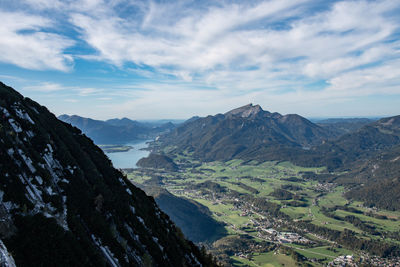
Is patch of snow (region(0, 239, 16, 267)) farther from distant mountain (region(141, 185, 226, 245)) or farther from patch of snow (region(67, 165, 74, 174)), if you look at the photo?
distant mountain (region(141, 185, 226, 245))

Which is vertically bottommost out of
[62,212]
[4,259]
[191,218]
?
[191,218]

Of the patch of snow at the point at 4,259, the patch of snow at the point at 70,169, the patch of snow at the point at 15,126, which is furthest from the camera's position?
the patch of snow at the point at 70,169

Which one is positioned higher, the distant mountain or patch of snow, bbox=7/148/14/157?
patch of snow, bbox=7/148/14/157

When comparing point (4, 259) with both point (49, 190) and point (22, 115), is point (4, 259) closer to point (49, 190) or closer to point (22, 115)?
point (49, 190)

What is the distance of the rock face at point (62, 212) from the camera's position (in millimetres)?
14594

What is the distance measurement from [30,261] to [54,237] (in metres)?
2.44

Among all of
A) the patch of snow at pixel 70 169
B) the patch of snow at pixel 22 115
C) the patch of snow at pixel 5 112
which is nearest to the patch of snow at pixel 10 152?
the patch of snow at pixel 5 112

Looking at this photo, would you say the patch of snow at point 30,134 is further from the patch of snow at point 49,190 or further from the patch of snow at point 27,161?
the patch of snow at point 49,190

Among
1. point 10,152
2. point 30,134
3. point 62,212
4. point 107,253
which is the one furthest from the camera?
point 30,134

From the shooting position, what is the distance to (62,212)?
19000 mm

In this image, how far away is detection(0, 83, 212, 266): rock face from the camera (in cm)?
1459

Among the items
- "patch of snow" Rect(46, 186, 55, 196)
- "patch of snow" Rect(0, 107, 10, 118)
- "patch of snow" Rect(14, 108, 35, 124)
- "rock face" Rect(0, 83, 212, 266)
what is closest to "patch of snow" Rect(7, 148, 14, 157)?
"rock face" Rect(0, 83, 212, 266)

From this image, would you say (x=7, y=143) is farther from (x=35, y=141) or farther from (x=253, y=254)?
(x=253, y=254)

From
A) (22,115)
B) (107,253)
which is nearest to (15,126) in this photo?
(22,115)
